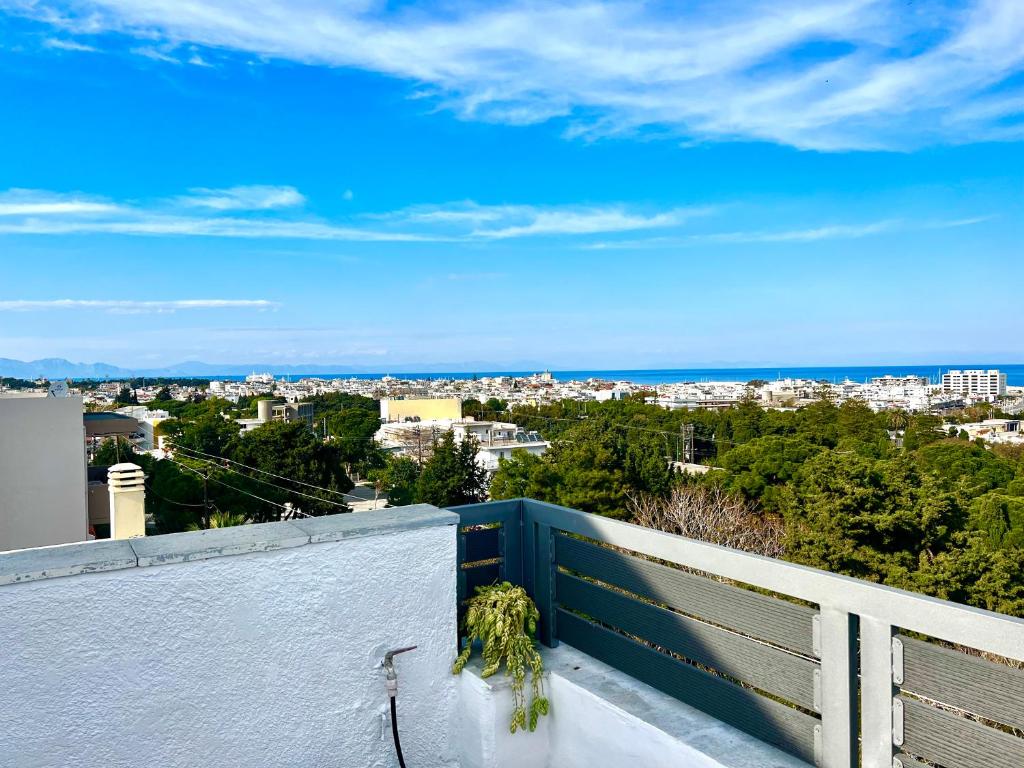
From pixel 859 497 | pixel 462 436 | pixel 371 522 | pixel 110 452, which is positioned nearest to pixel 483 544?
pixel 371 522

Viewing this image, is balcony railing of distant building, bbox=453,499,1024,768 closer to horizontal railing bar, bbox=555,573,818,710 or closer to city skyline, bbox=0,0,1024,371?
horizontal railing bar, bbox=555,573,818,710

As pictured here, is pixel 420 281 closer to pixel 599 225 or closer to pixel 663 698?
pixel 599 225

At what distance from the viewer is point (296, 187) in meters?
46.2

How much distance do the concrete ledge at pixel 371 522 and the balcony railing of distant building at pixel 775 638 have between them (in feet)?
0.77

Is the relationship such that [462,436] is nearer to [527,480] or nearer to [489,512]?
[527,480]

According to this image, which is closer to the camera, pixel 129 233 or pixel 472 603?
pixel 472 603

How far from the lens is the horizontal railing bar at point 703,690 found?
5.83ft

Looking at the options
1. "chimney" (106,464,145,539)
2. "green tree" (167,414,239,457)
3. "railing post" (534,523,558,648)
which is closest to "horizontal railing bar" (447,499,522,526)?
"railing post" (534,523,558,648)

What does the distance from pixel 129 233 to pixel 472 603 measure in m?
52.7

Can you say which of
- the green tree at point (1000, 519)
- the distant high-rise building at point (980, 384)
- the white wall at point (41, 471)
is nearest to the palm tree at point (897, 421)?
the green tree at point (1000, 519)

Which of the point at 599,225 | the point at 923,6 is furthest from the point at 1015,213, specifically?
the point at 923,6

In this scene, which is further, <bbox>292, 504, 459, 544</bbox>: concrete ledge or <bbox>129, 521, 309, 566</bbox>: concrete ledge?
<bbox>292, 504, 459, 544</bbox>: concrete ledge

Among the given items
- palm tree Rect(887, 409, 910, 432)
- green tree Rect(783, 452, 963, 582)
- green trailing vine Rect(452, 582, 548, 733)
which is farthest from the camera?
palm tree Rect(887, 409, 910, 432)

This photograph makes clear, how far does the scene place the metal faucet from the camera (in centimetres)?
212
